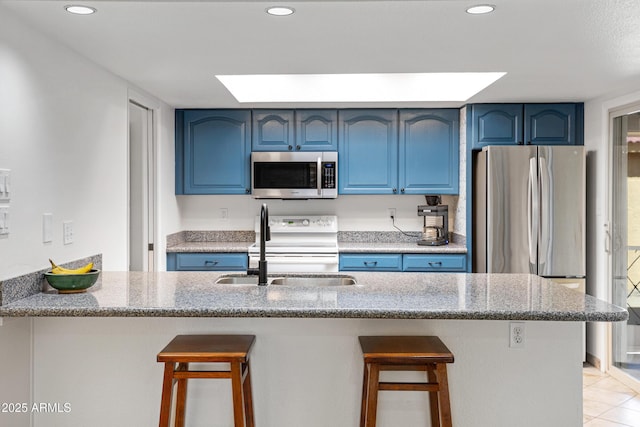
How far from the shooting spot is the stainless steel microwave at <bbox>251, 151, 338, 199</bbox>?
177 inches

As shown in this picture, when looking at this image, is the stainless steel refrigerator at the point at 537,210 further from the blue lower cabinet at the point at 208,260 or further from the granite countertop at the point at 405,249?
the blue lower cabinet at the point at 208,260

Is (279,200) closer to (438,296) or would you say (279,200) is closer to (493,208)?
(493,208)

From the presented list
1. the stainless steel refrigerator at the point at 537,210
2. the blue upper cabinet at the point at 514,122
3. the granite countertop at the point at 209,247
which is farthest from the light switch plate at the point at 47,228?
the blue upper cabinet at the point at 514,122

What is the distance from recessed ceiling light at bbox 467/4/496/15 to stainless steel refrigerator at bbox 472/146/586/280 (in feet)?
6.63

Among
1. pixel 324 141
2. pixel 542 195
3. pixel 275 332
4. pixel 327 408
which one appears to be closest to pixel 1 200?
pixel 275 332

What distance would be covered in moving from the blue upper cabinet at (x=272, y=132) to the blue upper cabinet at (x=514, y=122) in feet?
4.95

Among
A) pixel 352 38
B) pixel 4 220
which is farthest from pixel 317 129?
pixel 4 220

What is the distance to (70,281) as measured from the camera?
90.6 inches

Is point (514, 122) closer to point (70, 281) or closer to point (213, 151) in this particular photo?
point (213, 151)

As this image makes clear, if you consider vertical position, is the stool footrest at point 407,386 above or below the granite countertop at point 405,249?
below

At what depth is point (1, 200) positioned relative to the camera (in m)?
2.16

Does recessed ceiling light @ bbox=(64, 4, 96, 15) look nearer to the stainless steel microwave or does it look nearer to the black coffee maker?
the stainless steel microwave

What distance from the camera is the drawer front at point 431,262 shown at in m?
4.32

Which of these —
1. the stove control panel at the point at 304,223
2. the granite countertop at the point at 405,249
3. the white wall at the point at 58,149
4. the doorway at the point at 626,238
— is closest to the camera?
the white wall at the point at 58,149
